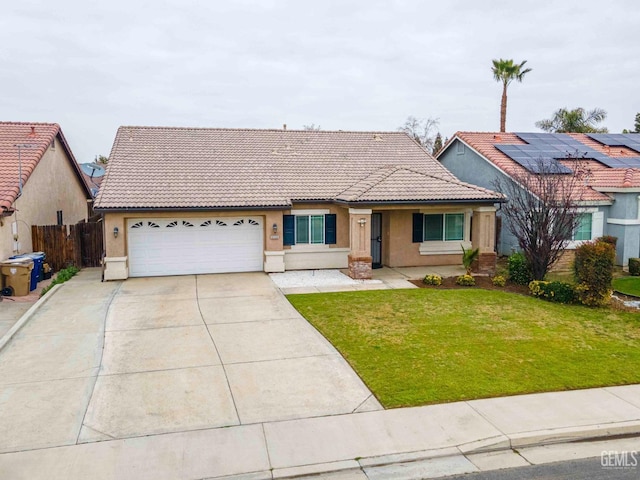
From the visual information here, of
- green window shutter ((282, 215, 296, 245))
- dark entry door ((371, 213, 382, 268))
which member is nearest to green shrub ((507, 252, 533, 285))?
dark entry door ((371, 213, 382, 268))

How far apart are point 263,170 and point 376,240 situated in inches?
199

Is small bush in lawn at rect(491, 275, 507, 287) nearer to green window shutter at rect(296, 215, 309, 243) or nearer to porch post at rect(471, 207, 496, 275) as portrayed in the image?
porch post at rect(471, 207, 496, 275)

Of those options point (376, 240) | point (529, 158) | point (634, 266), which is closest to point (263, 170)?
point (376, 240)

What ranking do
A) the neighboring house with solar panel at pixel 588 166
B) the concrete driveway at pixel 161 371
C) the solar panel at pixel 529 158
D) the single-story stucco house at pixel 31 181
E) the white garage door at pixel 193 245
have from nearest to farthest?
the concrete driveway at pixel 161 371 → the single-story stucco house at pixel 31 181 → the white garage door at pixel 193 245 → the neighboring house with solar panel at pixel 588 166 → the solar panel at pixel 529 158

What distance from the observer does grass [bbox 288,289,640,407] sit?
870cm

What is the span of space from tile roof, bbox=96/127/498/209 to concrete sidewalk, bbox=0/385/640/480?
10.3 meters

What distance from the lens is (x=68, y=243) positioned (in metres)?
19.3

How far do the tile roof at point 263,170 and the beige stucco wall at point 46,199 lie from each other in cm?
277

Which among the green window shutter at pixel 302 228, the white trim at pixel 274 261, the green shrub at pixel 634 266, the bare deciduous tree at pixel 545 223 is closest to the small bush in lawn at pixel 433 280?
the bare deciduous tree at pixel 545 223

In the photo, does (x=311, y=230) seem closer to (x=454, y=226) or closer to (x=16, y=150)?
(x=454, y=226)

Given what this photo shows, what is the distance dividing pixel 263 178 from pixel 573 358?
42.0ft

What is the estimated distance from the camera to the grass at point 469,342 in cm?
870

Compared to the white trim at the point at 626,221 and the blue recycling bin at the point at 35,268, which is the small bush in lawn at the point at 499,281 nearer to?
the white trim at the point at 626,221

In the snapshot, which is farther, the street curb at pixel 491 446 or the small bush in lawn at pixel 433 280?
the small bush in lawn at pixel 433 280
